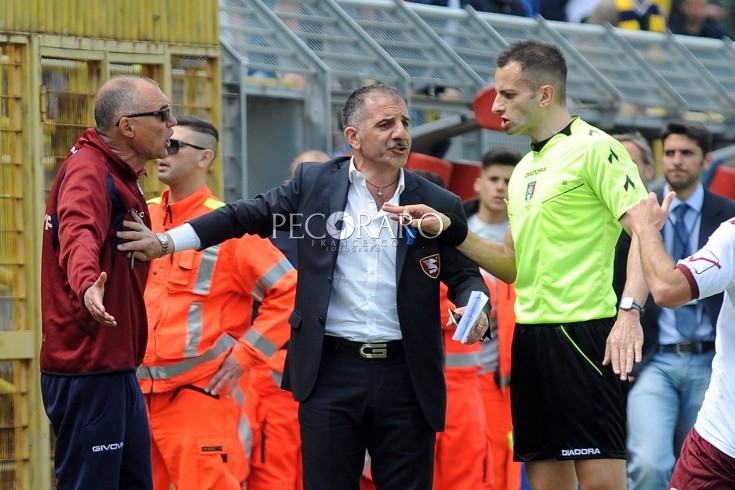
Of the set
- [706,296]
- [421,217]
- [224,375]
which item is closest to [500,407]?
[224,375]

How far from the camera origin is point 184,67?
8719mm

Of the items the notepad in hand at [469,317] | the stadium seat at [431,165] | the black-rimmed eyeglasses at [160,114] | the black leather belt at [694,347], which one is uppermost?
the black-rimmed eyeglasses at [160,114]

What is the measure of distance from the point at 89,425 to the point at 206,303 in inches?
57.3

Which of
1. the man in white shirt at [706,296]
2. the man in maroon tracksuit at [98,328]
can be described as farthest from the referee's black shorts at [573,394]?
the man in maroon tracksuit at [98,328]

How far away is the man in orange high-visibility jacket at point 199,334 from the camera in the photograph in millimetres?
7473

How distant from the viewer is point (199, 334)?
296 inches

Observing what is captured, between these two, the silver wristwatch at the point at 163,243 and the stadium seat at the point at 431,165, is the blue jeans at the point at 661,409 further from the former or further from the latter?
the silver wristwatch at the point at 163,243

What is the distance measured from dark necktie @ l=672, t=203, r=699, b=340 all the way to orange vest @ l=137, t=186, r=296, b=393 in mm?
2362

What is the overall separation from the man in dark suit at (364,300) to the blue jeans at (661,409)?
7.40ft

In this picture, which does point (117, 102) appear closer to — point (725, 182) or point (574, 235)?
point (574, 235)

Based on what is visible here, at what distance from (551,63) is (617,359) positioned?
157 cm

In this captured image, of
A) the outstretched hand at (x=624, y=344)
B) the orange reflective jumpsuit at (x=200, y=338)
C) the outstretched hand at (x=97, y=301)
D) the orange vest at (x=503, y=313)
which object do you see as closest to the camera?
the outstretched hand at (x=97, y=301)

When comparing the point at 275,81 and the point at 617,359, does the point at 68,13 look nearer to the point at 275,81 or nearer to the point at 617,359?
the point at 275,81

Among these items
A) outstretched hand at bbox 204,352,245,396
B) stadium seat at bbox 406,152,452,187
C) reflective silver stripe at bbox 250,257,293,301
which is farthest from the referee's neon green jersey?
stadium seat at bbox 406,152,452,187
